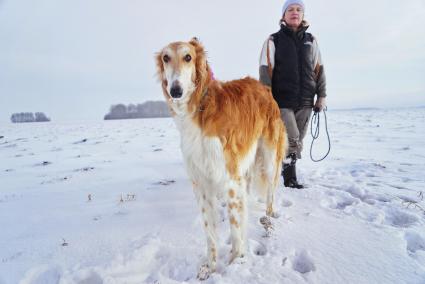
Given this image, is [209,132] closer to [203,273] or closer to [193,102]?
[193,102]

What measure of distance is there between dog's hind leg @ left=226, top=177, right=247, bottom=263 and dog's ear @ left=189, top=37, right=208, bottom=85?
1.10 meters

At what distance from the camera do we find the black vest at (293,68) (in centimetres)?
391

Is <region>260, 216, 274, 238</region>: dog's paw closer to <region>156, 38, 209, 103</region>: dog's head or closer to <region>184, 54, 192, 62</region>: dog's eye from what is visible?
<region>156, 38, 209, 103</region>: dog's head

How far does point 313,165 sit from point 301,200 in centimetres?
243

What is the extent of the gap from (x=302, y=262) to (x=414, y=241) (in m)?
1.21

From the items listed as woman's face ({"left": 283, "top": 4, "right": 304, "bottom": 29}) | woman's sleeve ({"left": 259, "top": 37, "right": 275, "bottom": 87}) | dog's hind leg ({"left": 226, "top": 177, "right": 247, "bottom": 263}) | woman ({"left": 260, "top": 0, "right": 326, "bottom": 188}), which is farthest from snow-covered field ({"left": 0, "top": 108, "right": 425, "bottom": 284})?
woman's face ({"left": 283, "top": 4, "right": 304, "bottom": 29})

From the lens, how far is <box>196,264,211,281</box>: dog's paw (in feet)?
7.46

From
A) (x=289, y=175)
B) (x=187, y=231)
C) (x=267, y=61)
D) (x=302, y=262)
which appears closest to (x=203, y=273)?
(x=187, y=231)

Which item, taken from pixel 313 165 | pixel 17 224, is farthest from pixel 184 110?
pixel 313 165

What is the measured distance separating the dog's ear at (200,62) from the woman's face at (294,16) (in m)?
1.99

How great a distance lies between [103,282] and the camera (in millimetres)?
2180

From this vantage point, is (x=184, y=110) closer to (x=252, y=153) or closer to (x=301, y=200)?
(x=252, y=153)

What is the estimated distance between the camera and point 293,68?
12.9 ft

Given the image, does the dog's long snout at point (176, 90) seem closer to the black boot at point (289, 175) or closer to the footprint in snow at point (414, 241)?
the footprint in snow at point (414, 241)
